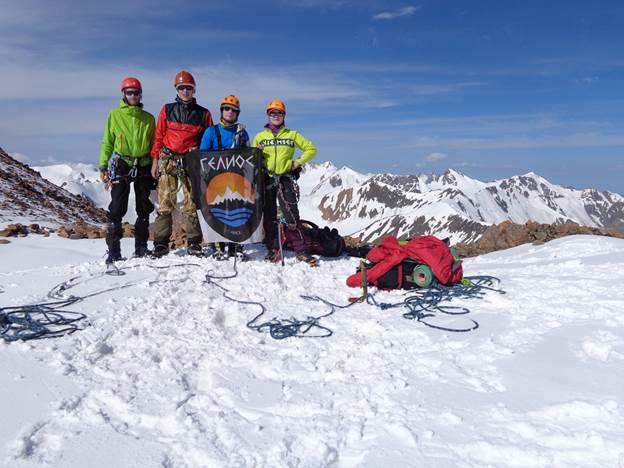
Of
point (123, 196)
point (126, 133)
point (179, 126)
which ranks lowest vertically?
point (123, 196)

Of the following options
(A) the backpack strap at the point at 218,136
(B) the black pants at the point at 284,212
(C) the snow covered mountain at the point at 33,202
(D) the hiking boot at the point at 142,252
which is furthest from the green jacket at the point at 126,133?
(C) the snow covered mountain at the point at 33,202

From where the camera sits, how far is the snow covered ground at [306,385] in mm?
3041

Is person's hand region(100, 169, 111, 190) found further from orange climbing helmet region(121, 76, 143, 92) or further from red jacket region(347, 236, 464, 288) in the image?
red jacket region(347, 236, 464, 288)

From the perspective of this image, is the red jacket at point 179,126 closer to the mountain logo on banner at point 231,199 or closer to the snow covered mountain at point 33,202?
the mountain logo on banner at point 231,199

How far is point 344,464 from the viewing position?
298 centimetres

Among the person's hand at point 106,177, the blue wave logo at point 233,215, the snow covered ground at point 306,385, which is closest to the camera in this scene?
the snow covered ground at point 306,385

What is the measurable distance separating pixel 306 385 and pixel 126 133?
5792mm

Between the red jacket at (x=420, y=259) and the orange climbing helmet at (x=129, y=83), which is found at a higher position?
the orange climbing helmet at (x=129, y=83)

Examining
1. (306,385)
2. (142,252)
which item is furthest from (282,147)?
(306,385)

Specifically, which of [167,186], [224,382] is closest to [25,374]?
[224,382]

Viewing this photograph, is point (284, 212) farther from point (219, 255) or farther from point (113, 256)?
point (113, 256)

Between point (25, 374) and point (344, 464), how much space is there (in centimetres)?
271

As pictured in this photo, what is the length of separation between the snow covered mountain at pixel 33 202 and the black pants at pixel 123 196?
576 cm

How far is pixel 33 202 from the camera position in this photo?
15.0 metres
